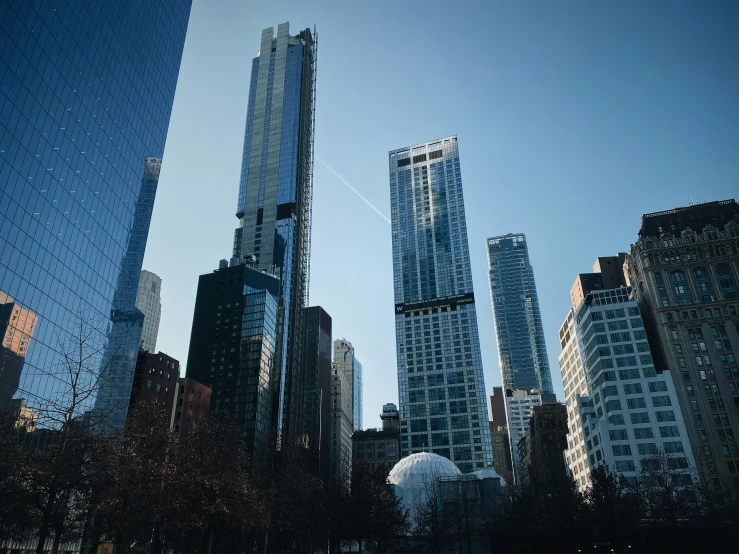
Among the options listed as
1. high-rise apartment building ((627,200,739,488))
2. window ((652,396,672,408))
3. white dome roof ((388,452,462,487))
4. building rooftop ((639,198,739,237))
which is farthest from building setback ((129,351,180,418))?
building rooftop ((639,198,739,237))

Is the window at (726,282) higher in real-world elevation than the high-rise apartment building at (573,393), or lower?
higher

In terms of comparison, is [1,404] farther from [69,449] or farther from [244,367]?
[244,367]

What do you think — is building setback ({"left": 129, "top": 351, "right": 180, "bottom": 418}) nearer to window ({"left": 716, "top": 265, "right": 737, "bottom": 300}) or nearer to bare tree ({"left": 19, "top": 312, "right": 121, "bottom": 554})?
bare tree ({"left": 19, "top": 312, "right": 121, "bottom": 554})

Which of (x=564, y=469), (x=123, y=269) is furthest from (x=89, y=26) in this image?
(x=564, y=469)

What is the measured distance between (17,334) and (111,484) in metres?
41.7

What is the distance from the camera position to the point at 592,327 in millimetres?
134000

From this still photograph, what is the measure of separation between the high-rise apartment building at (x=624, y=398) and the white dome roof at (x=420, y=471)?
35.6 meters

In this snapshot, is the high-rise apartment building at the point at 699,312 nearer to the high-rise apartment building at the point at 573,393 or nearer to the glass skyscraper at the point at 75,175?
the high-rise apartment building at the point at 573,393

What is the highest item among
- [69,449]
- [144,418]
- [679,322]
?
[679,322]

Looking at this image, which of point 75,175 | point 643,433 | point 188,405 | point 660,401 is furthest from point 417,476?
point 75,175

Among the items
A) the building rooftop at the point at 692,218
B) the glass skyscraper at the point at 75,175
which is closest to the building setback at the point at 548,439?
the building rooftop at the point at 692,218

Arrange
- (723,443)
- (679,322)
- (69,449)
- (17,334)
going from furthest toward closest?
(679,322)
(723,443)
(17,334)
(69,449)

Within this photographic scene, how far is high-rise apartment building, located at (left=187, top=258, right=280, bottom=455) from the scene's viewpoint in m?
171

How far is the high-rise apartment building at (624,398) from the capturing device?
116 meters
